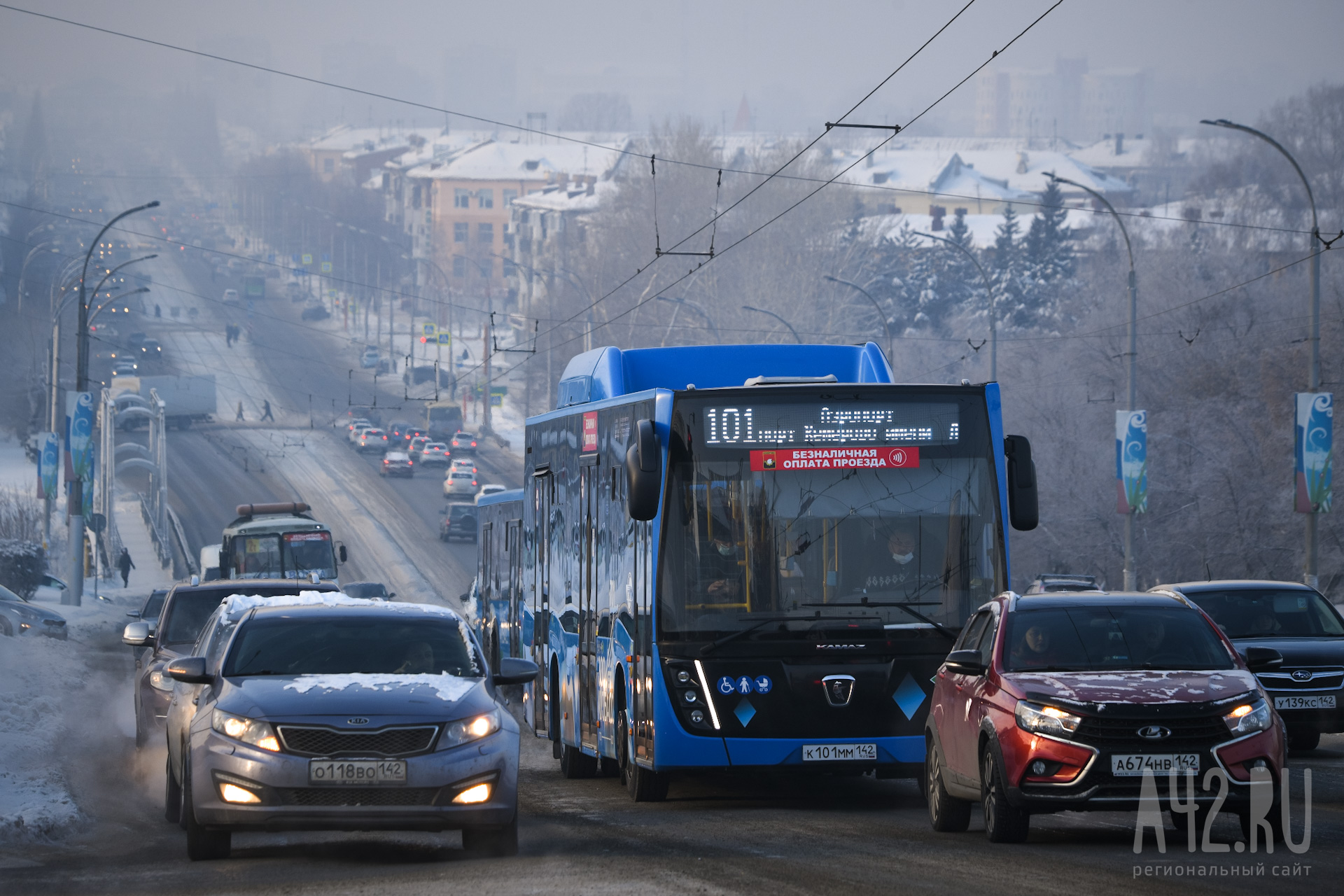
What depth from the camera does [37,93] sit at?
17500cm

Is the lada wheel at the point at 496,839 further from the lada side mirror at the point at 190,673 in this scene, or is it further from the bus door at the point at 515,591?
the bus door at the point at 515,591

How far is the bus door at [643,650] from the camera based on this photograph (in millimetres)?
13047

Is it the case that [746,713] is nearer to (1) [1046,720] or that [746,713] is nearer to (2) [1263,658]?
(1) [1046,720]

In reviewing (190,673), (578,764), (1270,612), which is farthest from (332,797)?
(1270,612)

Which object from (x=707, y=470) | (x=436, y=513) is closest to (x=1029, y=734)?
(x=707, y=470)

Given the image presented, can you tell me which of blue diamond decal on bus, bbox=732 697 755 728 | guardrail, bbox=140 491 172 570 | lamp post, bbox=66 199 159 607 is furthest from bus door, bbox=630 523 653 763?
guardrail, bbox=140 491 172 570

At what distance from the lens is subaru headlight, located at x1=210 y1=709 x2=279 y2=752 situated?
967cm

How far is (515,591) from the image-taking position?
68.1 feet

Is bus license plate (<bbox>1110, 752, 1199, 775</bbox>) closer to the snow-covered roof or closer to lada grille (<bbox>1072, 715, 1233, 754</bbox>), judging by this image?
lada grille (<bbox>1072, 715, 1233, 754</bbox>)

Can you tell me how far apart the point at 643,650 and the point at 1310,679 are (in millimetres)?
6393

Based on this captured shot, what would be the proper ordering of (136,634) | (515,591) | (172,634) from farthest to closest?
(515,591), (172,634), (136,634)

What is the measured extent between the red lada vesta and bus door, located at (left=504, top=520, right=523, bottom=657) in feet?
30.3

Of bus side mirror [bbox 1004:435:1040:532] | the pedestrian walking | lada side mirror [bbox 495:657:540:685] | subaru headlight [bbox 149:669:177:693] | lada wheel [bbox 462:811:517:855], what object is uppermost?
bus side mirror [bbox 1004:435:1040:532]

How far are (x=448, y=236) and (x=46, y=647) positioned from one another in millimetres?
143831
